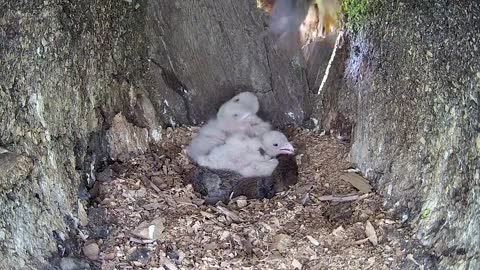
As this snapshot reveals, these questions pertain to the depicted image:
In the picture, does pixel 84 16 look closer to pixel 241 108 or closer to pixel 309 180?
pixel 241 108

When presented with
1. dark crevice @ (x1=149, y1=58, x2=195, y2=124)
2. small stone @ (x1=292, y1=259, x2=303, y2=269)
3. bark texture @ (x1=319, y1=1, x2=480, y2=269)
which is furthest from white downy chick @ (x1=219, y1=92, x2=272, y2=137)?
small stone @ (x1=292, y1=259, x2=303, y2=269)

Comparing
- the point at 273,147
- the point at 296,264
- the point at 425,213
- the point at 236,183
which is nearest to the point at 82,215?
the point at 236,183

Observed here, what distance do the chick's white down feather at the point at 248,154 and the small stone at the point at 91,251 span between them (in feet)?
2.16

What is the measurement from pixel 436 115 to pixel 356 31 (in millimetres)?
706

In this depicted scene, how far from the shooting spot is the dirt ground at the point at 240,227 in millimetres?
1860

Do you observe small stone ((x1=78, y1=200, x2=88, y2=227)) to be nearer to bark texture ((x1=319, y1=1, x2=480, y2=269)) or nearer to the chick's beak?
the chick's beak

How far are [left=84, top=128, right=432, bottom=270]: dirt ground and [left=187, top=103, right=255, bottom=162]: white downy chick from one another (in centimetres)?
14

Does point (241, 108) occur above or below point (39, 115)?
below

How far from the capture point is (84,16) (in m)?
2.07

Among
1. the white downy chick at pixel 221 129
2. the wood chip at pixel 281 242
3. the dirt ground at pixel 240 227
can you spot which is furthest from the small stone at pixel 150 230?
the white downy chick at pixel 221 129

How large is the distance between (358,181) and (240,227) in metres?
0.52

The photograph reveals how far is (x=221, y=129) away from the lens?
8.37 feet

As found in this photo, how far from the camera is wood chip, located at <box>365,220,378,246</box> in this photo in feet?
6.25

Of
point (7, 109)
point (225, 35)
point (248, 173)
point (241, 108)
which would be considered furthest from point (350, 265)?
point (225, 35)
